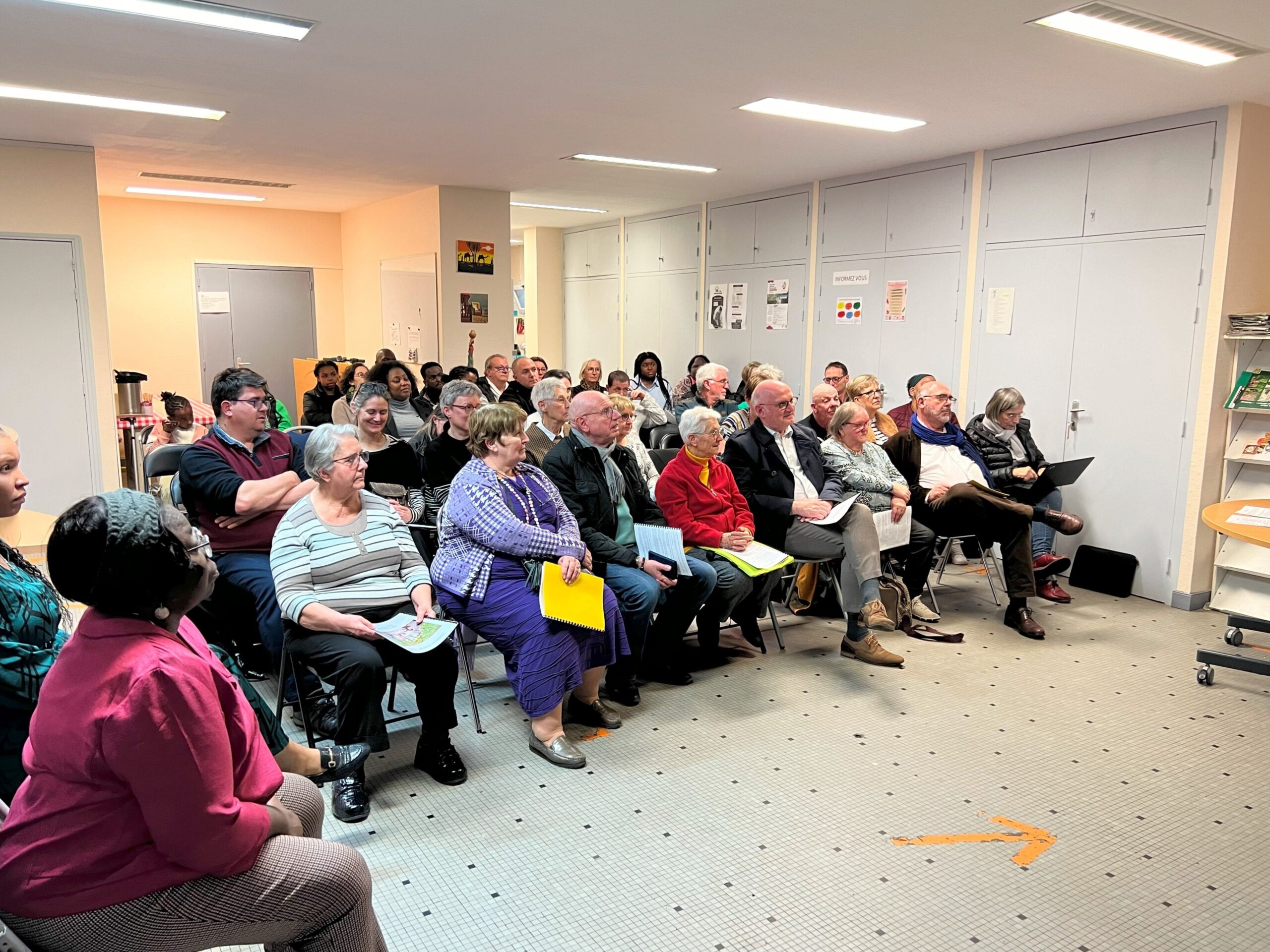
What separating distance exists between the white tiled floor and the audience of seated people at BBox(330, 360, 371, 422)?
2748 mm

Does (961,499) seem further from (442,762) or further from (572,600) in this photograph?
(442,762)

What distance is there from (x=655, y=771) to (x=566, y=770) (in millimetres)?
330

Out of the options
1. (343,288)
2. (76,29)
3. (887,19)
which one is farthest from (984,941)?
(343,288)

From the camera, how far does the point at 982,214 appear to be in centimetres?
650

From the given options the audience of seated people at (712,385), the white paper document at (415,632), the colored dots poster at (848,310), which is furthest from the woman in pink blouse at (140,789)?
the colored dots poster at (848,310)

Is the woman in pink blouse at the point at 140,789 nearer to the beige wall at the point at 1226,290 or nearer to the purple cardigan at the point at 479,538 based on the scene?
the purple cardigan at the point at 479,538

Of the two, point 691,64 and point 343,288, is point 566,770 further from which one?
point 343,288

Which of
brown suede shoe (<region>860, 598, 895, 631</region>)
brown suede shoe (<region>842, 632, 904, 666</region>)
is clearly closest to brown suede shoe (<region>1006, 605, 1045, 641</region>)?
brown suede shoe (<region>842, 632, 904, 666</region>)

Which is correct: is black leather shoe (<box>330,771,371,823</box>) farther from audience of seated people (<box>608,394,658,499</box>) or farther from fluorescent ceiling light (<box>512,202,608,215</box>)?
fluorescent ceiling light (<box>512,202,608,215</box>)

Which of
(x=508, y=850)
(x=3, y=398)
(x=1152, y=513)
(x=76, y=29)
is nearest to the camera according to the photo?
(x=508, y=850)

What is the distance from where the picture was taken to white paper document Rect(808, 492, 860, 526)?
435cm

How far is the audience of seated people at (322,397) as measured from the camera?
23.3 feet

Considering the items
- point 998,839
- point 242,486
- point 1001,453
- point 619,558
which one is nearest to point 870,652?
point 619,558

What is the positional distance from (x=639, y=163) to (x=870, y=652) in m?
4.50
